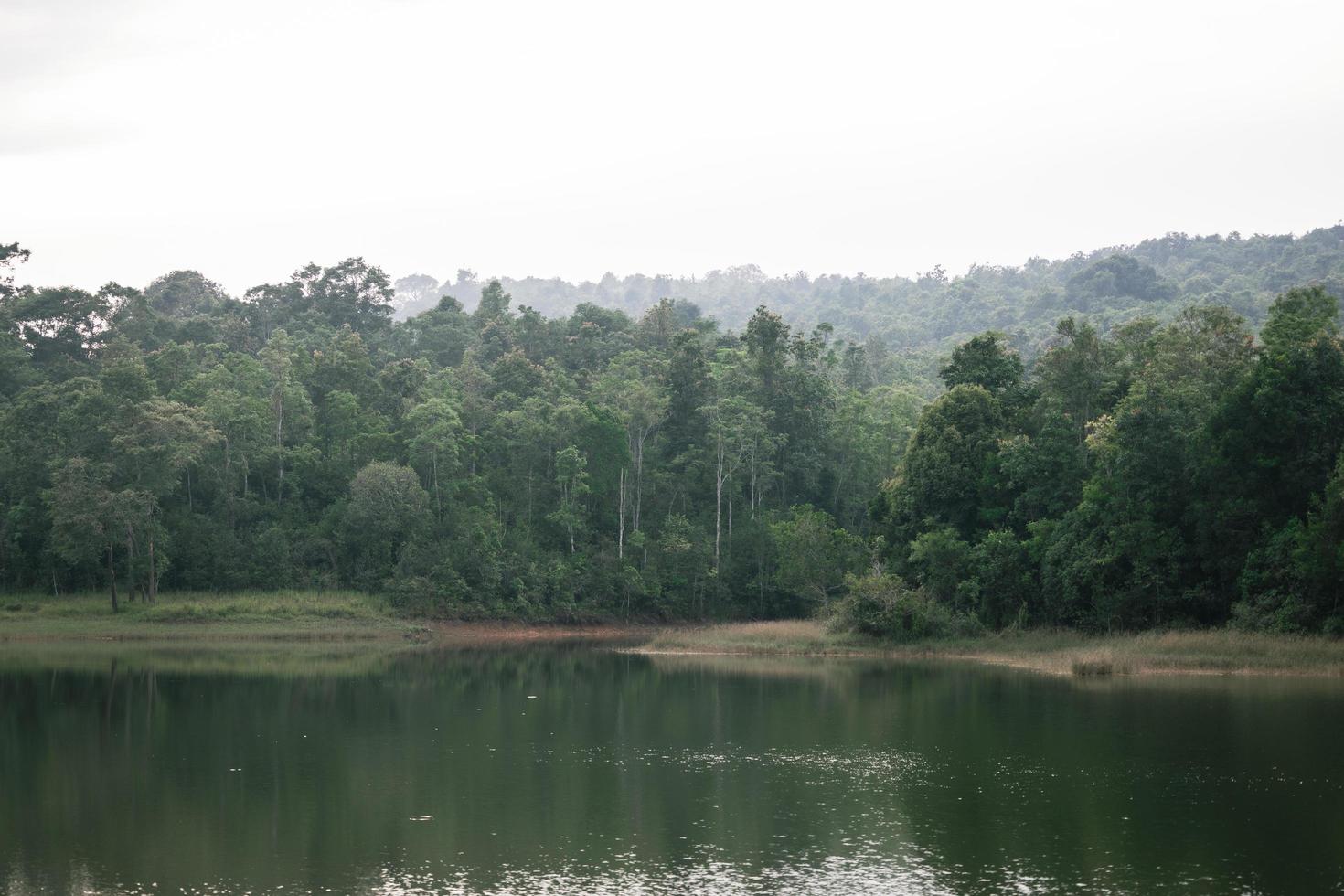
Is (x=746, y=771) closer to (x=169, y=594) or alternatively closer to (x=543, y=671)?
(x=543, y=671)

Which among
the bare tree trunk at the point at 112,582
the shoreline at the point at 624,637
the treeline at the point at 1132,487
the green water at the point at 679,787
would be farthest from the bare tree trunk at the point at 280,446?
the treeline at the point at 1132,487

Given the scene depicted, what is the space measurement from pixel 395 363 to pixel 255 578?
20834mm

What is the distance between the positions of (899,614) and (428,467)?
3579 centimetres

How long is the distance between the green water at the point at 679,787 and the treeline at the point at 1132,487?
8739mm

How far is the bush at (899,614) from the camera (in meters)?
58.2

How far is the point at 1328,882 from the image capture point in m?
19.6

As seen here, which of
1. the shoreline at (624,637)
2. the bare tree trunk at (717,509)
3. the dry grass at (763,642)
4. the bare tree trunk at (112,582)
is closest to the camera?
the shoreline at (624,637)

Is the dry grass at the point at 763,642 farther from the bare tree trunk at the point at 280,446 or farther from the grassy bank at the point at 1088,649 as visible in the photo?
the bare tree trunk at the point at 280,446

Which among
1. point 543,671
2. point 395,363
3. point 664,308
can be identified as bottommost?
point 543,671

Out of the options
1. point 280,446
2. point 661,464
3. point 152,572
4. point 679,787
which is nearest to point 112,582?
point 152,572

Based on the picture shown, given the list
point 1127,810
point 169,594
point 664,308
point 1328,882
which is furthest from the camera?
point 664,308

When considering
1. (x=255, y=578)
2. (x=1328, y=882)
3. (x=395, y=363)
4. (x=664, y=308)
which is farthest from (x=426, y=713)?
(x=664, y=308)

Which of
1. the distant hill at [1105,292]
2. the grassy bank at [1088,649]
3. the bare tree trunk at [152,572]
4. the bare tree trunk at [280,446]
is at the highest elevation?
the distant hill at [1105,292]

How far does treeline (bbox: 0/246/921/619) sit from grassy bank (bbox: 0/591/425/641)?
6.11 feet
